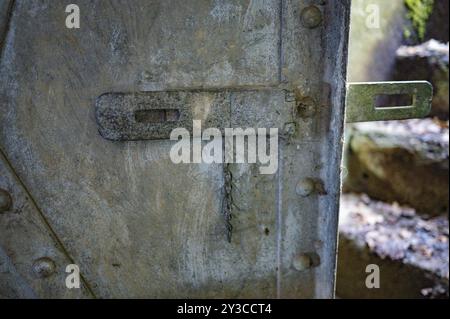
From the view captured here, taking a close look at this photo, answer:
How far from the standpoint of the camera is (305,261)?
1213 mm

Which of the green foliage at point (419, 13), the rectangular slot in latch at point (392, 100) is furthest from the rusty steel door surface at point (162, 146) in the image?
the green foliage at point (419, 13)

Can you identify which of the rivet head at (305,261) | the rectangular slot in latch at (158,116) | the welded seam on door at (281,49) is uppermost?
the welded seam on door at (281,49)

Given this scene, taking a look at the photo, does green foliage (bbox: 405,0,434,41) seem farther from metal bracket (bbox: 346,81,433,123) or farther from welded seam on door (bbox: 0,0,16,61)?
welded seam on door (bbox: 0,0,16,61)

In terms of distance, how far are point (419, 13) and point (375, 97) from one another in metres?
3.39

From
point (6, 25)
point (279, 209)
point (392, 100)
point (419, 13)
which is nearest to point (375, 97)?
point (279, 209)

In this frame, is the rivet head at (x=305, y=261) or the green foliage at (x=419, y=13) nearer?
the rivet head at (x=305, y=261)

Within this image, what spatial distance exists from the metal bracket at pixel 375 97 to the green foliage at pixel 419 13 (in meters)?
3.22

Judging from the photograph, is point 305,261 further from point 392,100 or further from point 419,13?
point 419,13

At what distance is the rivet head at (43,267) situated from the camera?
1114 millimetres

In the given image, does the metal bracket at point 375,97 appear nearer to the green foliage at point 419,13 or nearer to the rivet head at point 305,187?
the rivet head at point 305,187

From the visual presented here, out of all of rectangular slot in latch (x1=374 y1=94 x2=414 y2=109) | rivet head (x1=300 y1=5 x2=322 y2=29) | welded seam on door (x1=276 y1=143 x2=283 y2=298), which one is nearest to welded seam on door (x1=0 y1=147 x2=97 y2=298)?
welded seam on door (x1=276 y1=143 x2=283 y2=298)

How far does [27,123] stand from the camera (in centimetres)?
102
